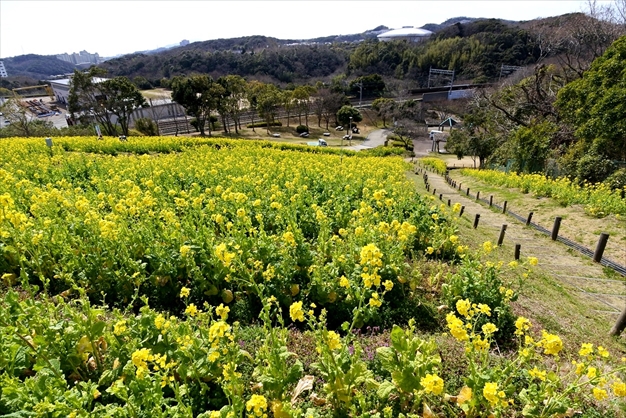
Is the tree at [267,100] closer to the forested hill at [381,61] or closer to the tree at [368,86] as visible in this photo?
the tree at [368,86]

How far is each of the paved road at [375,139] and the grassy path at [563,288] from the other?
37.8 meters

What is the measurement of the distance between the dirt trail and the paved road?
37.1 m

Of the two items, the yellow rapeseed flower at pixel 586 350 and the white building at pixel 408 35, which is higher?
the white building at pixel 408 35

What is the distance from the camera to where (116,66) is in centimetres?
10875

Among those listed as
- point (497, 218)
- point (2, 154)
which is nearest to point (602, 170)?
point (497, 218)

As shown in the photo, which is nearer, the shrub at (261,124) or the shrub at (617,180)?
the shrub at (617,180)

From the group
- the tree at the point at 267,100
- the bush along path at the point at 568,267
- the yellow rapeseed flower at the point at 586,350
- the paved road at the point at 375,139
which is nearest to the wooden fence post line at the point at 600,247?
the bush along path at the point at 568,267

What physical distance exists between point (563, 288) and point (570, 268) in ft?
6.25

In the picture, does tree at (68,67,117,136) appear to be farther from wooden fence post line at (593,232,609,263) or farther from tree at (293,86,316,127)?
wooden fence post line at (593,232,609,263)

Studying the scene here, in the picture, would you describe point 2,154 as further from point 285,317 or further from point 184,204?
point 285,317

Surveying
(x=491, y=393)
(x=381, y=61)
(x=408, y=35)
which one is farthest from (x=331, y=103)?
(x=408, y=35)

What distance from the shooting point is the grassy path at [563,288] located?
16.4 feet

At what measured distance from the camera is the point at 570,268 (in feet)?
26.9

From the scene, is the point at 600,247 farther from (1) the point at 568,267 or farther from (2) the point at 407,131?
(2) the point at 407,131
